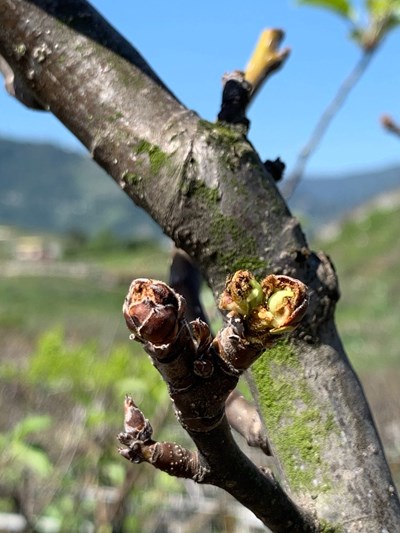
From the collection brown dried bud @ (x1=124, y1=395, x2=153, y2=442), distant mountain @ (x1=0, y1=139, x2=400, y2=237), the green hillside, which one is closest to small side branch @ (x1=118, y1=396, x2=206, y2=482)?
brown dried bud @ (x1=124, y1=395, x2=153, y2=442)

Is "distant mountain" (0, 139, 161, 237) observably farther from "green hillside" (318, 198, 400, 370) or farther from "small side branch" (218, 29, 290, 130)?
"small side branch" (218, 29, 290, 130)

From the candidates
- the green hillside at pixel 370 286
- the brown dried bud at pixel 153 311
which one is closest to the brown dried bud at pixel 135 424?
the brown dried bud at pixel 153 311

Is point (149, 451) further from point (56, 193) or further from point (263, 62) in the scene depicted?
point (56, 193)

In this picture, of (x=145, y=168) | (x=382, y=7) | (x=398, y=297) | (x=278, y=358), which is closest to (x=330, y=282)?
(x=278, y=358)

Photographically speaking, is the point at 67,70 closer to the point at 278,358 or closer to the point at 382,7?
the point at 278,358

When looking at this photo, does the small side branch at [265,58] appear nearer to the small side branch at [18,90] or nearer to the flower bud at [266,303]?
the small side branch at [18,90]

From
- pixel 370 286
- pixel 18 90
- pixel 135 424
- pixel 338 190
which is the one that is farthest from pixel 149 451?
pixel 338 190
